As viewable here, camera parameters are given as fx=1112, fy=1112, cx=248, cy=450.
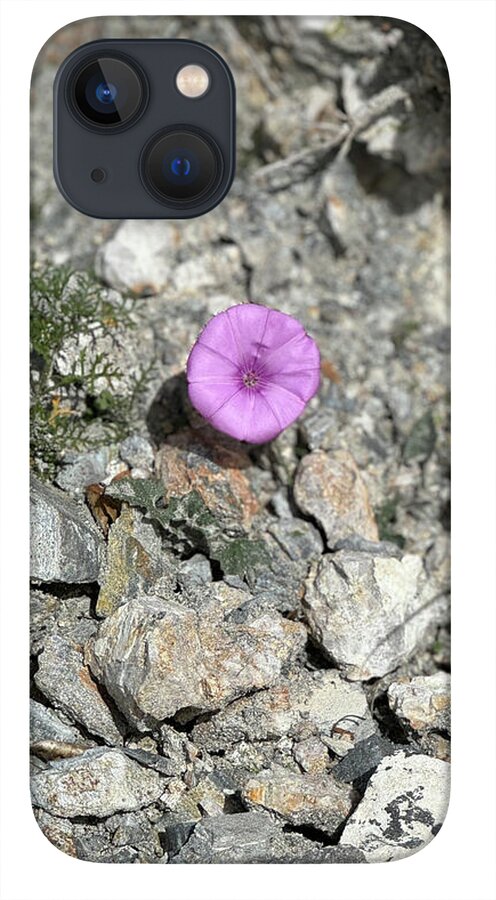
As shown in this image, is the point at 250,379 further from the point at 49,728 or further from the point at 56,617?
the point at 49,728

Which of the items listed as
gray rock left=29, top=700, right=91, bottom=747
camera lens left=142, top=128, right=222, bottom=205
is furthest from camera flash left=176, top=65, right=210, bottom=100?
gray rock left=29, top=700, right=91, bottom=747

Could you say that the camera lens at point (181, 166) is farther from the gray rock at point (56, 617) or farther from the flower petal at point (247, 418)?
the gray rock at point (56, 617)

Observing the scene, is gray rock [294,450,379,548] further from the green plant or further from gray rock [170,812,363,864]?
gray rock [170,812,363,864]

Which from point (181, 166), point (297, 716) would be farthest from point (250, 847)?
point (181, 166)

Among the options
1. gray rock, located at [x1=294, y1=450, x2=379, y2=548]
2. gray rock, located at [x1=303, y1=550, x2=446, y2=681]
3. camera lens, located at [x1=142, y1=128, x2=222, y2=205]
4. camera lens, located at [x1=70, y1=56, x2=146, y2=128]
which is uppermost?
camera lens, located at [x1=70, y1=56, x2=146, y2=128]

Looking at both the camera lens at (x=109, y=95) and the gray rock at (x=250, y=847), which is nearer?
the gray rock at (x=250, y=847)

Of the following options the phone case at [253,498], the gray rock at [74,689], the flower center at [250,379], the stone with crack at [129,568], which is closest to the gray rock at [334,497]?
the phone case at [253,498]
